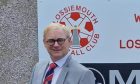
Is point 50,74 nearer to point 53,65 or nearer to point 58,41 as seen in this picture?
point 53,65

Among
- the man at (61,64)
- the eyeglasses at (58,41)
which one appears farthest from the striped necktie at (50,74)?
the eyeglasses at (58,41)

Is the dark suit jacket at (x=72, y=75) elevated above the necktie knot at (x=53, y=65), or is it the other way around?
the necktie knot at (x=53, y=65)

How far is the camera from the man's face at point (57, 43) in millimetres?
2129

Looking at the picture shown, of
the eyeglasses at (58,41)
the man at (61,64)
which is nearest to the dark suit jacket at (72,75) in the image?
the man at (61,64)

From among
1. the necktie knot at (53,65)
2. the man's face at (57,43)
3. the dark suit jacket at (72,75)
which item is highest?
the man's face at (57,43)

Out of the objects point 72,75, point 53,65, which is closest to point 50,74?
point 53,65

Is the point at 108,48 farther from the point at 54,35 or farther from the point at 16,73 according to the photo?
the point at 54,35

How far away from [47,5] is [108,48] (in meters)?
0.67

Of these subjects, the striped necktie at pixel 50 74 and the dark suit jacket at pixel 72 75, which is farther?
the striped necktie at pixel 50 74

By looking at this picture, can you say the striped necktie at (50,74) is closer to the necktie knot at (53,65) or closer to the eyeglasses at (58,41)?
the necktie knot at (53,65)

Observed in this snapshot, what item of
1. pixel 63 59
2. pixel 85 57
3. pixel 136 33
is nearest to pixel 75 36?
pixel 85 57

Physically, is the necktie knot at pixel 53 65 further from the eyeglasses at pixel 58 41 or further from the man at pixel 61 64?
the eyeglasses at pixel 58 41

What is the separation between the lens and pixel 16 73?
3.52 m

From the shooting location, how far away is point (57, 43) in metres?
2.14
